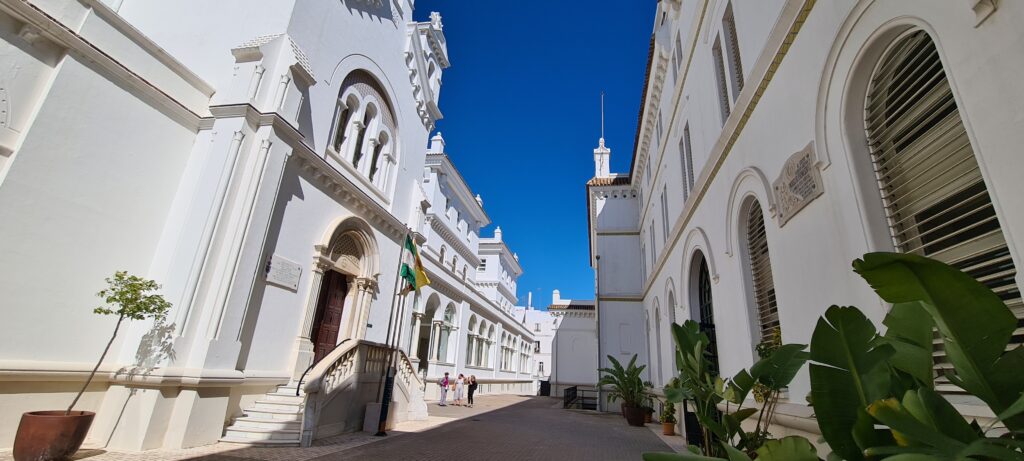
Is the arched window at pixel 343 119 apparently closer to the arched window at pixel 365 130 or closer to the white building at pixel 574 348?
the arched window at pixel 365 130

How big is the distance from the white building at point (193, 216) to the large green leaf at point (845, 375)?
8758mm

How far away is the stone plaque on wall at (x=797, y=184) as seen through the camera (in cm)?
458

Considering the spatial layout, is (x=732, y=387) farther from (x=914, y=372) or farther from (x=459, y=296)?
(x=459, y=296)

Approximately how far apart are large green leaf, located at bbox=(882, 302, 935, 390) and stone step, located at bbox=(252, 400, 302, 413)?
9.39m

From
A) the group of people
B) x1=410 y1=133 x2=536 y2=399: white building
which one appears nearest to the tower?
x1=410 y1=133 x2=536 y2=399: white building

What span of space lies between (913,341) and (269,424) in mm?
9502

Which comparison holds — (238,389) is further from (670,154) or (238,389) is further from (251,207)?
(670,154)

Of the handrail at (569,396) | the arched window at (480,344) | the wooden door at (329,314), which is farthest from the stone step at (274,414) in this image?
the arched window at (480,344)

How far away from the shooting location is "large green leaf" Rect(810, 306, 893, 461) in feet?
6.11

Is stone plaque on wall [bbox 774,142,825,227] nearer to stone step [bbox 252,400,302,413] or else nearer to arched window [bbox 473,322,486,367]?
stone step [bbox 252,400,302,413]

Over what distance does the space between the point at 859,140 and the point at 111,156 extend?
35.0 ft

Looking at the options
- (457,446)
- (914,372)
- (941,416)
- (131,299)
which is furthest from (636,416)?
(941,416)

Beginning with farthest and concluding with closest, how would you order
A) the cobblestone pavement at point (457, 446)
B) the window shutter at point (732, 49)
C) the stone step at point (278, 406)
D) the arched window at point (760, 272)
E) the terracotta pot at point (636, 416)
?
1. the terracotta pot at point (636, 416)
2. the stone step at point (278, 406)
3. the window shutter at point (732, 49)
4. the cobblestone pavement at point (457, 446)
5. the arched window at point (760, 272)

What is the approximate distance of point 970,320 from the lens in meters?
1.50
